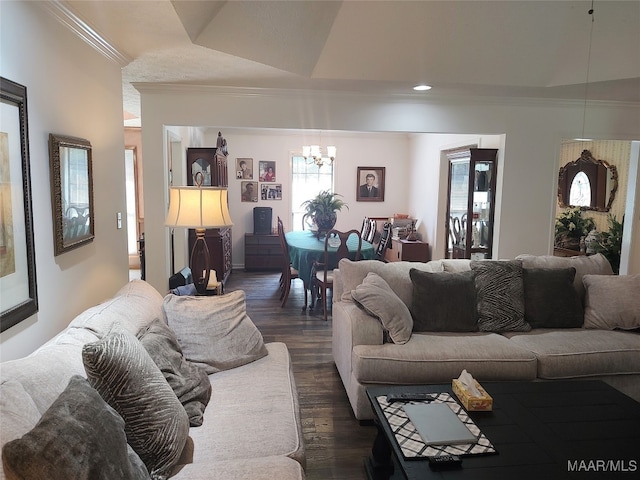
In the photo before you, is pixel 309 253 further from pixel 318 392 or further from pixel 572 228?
pixel 572 228

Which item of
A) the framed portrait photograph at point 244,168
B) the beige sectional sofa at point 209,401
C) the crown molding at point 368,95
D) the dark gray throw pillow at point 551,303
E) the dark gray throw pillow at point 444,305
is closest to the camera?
the beige sectional sofa at point 209,401

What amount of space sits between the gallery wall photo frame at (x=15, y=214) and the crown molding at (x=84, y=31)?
0.56 meters

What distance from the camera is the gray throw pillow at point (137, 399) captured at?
1.51m

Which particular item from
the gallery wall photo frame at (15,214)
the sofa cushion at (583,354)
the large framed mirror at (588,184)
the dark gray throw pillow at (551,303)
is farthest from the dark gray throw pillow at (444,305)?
the large framed mirror at (588,184)

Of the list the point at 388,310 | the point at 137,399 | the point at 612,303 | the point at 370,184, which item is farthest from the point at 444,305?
the point at 370,184

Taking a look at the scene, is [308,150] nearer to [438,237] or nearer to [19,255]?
[438,237]

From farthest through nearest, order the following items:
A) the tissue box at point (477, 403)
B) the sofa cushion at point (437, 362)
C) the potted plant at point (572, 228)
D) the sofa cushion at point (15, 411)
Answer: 1. the potted plant at point (572, 228)
2. the sofa cushion at point (437, 362)
3. the tissue box at point (477, 403)
4. the sofa cushion at point (15, 411)

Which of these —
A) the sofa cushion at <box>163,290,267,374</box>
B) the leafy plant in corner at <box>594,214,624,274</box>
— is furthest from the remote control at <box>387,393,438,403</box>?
the leafy plant in corner at <box>594,214,624,274</box>

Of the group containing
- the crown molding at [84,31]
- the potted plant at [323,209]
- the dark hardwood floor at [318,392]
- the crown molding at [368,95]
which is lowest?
the dark hardwood floor at [318,392]

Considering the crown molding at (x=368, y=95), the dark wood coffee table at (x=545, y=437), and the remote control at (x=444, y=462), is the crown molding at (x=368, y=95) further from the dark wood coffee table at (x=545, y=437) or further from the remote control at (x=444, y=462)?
the remote control at (x=444, y=462)

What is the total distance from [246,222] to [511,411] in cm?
624

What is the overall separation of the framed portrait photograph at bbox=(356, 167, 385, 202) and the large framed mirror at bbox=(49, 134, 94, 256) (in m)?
5.77

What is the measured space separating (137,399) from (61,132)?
1.53m

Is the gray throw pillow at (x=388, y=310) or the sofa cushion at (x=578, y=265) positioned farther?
the sofa cushion at (x=578, y=265)
